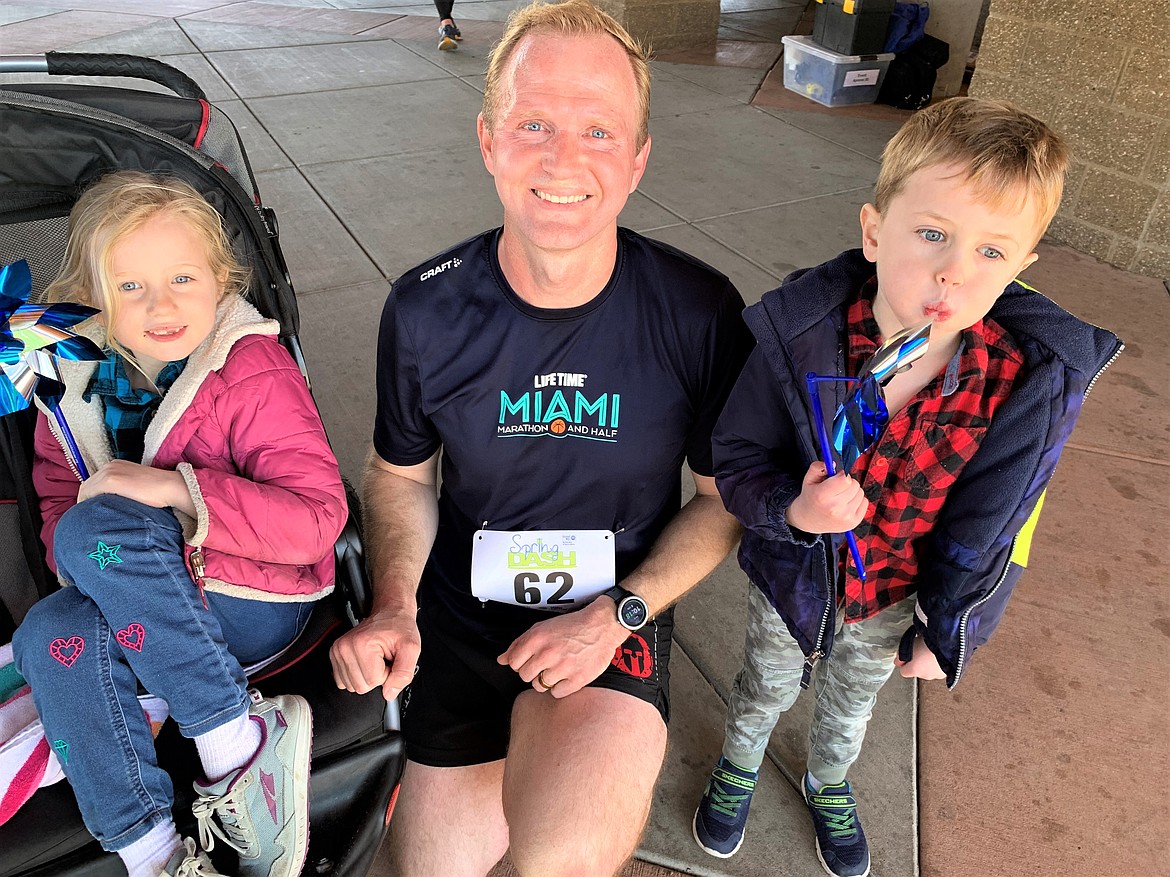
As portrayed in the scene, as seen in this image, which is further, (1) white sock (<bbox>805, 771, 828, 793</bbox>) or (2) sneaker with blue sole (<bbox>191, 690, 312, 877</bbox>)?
(1) white sock (<bbox>805, 771, 828, 793</bbox>)

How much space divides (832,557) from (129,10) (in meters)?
9.65

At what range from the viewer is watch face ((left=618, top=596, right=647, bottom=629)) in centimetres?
164

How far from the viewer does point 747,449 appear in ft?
5.22

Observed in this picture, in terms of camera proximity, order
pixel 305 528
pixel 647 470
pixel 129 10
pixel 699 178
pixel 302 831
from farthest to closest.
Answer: pixel 129 10, pixel 699 178, pixel 647 470, pixel 305 528, pixel 302 831

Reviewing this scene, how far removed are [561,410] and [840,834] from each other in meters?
1.11

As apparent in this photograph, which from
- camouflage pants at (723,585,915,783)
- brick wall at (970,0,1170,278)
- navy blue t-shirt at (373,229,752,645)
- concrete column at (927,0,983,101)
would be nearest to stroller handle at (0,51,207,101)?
navy blue t-shirt at (373,229,752,645)

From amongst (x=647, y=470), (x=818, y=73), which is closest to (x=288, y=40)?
(x=818, y=73)

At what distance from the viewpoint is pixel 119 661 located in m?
1.39

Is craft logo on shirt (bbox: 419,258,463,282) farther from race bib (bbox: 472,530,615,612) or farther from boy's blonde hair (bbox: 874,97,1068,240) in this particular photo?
boy's blonde hair (bbox: 874,97,1068,240)

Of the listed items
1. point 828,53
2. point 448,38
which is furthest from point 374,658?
point 448,38

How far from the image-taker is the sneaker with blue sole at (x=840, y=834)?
1886mm

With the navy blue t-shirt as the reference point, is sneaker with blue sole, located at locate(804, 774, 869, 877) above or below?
below

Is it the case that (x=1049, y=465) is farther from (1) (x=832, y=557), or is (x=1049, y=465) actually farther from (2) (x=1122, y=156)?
(2) (x=1122, y=156)

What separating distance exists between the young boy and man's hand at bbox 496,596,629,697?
1.06 feet
